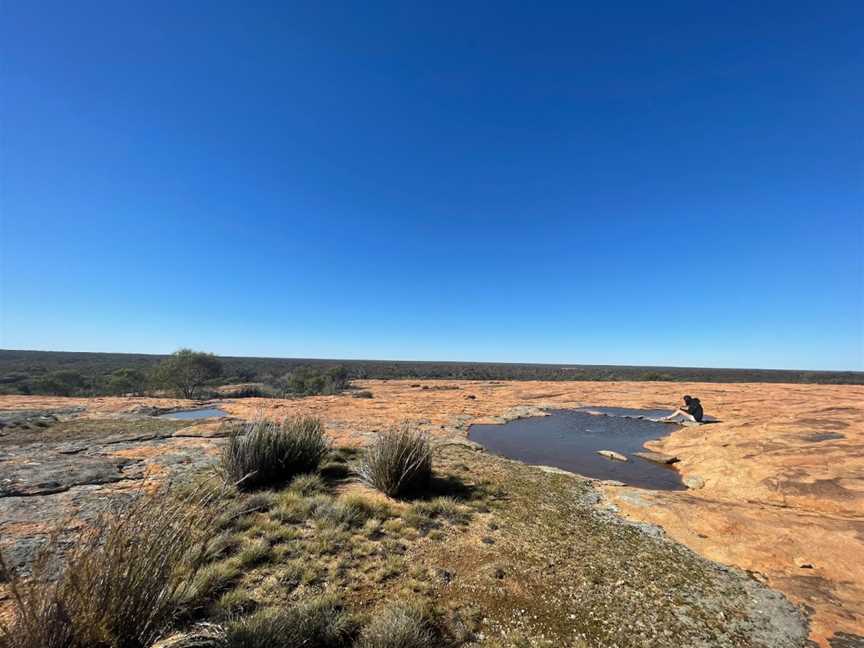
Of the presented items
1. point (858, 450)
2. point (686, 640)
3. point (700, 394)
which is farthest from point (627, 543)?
point (700, 394)

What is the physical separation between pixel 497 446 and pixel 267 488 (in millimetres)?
7551

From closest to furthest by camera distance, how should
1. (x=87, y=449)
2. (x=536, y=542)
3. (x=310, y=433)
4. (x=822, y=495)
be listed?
(x=536, y=542) < (x=822, y=495) < (x=310, y=433) < (x=87, y=449)

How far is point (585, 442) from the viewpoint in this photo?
42.3ft

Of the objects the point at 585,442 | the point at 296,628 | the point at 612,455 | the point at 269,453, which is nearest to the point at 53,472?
the point at 269,453

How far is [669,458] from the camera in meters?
10.7

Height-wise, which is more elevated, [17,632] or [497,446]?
[17,632]

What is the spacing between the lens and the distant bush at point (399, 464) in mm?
6656

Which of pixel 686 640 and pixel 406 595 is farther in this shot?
pixel 406 595

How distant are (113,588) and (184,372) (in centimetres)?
3064

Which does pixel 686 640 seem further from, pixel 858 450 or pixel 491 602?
pixel 858 450

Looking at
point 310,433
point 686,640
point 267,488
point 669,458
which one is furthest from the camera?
point 669,458

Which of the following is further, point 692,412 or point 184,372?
point 184,372

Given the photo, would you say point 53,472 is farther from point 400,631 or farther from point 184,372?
point 184,372

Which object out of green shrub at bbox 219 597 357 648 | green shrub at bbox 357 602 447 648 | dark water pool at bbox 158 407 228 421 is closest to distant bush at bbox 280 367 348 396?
dark water pool at bbox 158 407 228 421
